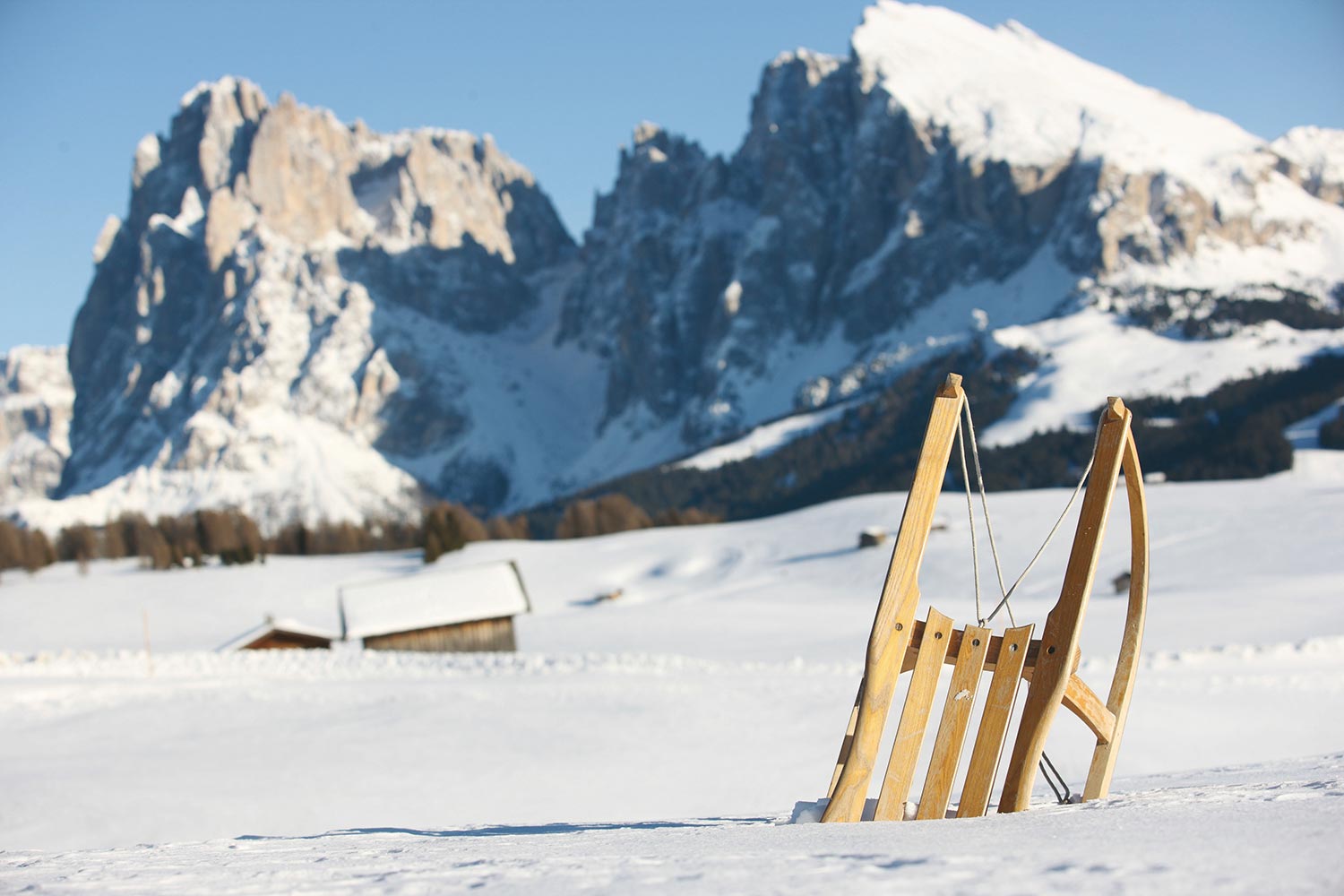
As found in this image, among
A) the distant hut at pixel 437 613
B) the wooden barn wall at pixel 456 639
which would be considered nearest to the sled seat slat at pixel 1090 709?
the distant hut at pixel 437 613

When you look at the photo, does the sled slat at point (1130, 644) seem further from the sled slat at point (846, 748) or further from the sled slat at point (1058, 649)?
the sled slat at point (846, 748)

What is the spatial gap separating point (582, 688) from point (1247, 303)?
7857 inches

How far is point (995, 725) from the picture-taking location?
27.3ft

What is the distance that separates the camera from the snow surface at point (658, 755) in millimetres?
5883

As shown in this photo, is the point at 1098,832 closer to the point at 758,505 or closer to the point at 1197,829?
the point at 1197,829

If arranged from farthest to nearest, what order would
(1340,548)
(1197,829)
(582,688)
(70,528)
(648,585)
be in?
(70,528) → (648,585) → (1340,548) → (582,688) → (1197,829)

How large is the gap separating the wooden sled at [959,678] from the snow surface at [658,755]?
0.63 m

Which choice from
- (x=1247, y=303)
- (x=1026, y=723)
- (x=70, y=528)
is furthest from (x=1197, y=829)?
(x=1247, y=303)

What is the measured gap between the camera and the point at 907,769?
323 inches

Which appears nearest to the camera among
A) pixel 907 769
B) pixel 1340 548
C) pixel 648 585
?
pixel 907 769

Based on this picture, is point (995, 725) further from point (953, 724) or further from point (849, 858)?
point (849, 858)

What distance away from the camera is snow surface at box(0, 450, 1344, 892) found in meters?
5.88

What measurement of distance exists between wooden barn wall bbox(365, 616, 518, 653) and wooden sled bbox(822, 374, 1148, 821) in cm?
3622

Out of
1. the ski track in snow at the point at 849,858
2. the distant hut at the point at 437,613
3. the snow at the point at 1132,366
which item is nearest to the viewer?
the ski track in snow at the point at 849,858
